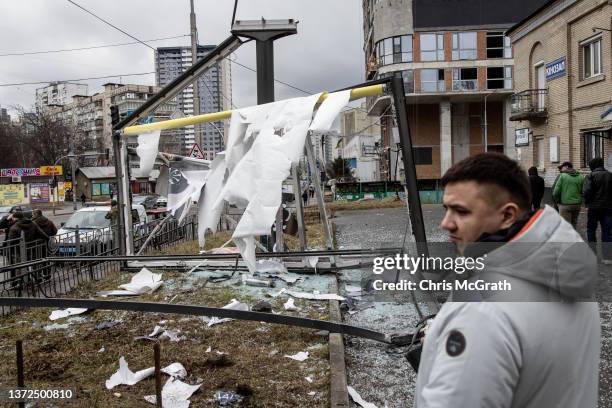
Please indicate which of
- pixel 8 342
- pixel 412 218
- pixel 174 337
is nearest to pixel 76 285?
pixel 8 342

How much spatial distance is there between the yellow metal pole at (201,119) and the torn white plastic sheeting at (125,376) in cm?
462

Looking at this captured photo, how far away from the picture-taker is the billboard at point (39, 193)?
5088 centimetres

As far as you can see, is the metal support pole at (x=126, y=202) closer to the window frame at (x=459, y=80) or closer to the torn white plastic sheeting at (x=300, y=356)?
the torn white plastic sheeting at (x=300, y=356)

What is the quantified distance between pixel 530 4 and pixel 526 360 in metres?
51.2

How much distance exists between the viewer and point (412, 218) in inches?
295

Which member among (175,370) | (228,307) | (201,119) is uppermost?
(201,119)

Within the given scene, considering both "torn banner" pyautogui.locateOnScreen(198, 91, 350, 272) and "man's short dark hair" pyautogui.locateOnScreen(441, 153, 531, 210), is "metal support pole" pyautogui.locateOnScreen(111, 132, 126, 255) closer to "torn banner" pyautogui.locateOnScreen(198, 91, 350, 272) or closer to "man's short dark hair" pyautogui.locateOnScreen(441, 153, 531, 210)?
"torn banner" pyautogui.locateOnScreen(198, 91, 350, 272)

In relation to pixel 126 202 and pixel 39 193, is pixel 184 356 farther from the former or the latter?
pixel 39 193

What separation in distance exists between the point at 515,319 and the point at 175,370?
13.7ft

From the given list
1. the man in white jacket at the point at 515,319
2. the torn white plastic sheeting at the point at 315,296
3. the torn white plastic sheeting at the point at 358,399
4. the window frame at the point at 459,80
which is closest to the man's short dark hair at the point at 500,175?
the man in white jacket at the point at 515,319

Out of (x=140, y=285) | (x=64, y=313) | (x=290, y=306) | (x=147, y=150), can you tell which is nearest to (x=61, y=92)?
(x=147, y=150)

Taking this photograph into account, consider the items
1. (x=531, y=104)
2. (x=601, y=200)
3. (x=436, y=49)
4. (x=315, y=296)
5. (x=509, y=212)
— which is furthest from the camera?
(x=436, y=49)

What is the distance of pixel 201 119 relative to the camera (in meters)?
9.17

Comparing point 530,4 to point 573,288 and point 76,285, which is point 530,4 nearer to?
point 76,285
